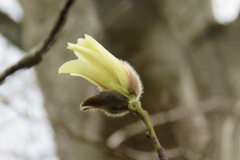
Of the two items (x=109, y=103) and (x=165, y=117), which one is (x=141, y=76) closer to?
(x=165, y=117)

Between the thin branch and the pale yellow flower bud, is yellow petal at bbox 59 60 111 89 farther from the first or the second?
the thin branch

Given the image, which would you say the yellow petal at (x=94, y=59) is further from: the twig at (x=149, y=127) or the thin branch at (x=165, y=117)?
the thin branch at (x=165, y=117)

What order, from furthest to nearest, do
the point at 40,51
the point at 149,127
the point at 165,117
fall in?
the point at 165,117, the point at 40,51, the point at 149,127

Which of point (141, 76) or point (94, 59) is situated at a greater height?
point (141, 76)

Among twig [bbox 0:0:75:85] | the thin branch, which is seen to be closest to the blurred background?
the thin branch

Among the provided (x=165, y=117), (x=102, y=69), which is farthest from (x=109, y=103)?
(x=165, y=117)

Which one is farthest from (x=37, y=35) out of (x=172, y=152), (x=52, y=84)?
(x=172, y=152)

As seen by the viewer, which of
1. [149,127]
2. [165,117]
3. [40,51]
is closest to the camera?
[149,127]
